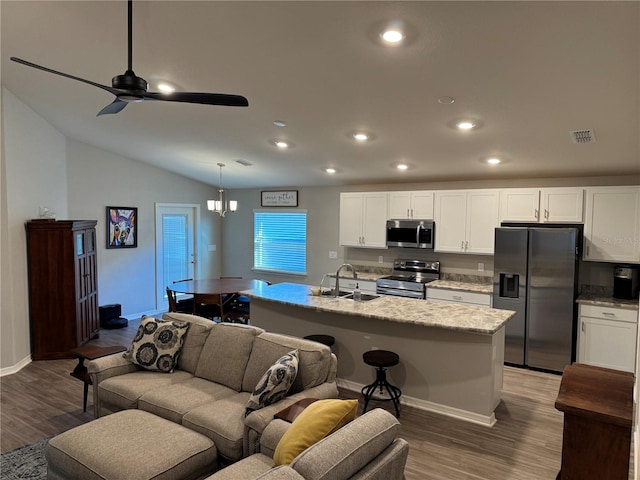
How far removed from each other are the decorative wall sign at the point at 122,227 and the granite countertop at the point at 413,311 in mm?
3632

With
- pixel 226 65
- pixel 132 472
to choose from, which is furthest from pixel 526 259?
pixel 132 472

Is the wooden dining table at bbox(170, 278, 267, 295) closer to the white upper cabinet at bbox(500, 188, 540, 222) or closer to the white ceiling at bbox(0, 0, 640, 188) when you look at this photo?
the white ceiling at bbox(0, 0, 640, 188)

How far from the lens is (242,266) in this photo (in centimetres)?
871

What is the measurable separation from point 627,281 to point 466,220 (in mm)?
1902

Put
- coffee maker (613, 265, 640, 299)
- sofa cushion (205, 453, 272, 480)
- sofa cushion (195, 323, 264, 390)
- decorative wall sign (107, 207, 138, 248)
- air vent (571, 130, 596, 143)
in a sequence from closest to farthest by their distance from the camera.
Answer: sofa cushion (205, 453, 272, 480)
sofa cushion (195, 323, 264, 390)
air vent (571, 130, 596, 143)
coffee maker (613, 265, 640, 299)
decorative wall sign (107, 207, 138, 248)

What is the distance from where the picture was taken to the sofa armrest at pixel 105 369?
10.9 ft

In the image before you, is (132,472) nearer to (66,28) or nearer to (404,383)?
(404,383)

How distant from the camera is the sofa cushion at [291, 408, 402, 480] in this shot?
5.29 ft

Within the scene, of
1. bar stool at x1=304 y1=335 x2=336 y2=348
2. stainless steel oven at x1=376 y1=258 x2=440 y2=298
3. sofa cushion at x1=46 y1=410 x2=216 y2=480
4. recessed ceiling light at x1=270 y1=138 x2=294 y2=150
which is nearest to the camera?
sofa cushion at x1=46 y1=410 x2=216 y2=480

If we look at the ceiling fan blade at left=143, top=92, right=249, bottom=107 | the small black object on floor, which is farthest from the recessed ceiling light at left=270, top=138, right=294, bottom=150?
the small black object on floor

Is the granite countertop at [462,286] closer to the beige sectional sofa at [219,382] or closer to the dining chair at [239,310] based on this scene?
the dining chair at [239,310]

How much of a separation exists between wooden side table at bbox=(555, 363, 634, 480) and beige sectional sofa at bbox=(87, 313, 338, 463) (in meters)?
1.44

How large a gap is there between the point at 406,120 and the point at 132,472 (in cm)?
342

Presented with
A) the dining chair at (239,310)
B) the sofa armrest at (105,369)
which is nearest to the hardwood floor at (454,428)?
the sofa armrest at (105,369)
